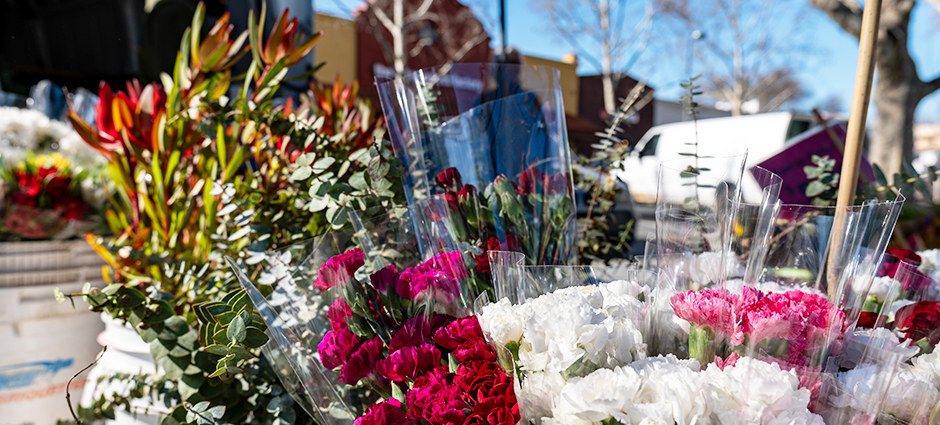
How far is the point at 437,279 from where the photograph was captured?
2.33ft

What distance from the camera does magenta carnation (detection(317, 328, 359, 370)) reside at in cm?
71

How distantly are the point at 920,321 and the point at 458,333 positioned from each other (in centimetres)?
56

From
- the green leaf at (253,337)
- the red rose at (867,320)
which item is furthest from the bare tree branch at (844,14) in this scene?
the green leaf at (253,337)

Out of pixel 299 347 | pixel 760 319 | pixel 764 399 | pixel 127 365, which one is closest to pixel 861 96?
pixel 760 319

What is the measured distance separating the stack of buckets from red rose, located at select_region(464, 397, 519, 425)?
5.15 ft

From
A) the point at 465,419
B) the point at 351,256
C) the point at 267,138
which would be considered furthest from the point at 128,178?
the point at 465,419

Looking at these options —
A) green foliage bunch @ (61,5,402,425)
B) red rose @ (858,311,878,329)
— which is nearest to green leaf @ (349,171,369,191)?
green foliage bunch @ (61,5,402,425)

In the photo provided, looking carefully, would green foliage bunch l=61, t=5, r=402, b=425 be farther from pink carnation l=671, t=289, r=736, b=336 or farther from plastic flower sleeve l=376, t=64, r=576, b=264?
pink carnation l=671, t=289, r=736, b=336

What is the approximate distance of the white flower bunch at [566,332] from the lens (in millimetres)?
543

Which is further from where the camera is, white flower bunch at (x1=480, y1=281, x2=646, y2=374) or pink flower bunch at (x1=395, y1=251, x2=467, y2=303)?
pink flower bunch at (x1=395, y1=251, x2=467, y2=303)

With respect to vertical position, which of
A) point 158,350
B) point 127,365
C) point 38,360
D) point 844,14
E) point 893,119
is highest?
point 844,14

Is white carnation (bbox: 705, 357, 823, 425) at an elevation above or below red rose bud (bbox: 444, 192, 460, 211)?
below

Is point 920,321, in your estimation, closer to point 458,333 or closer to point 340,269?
point 458,333

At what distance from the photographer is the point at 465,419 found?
0.55 meters
